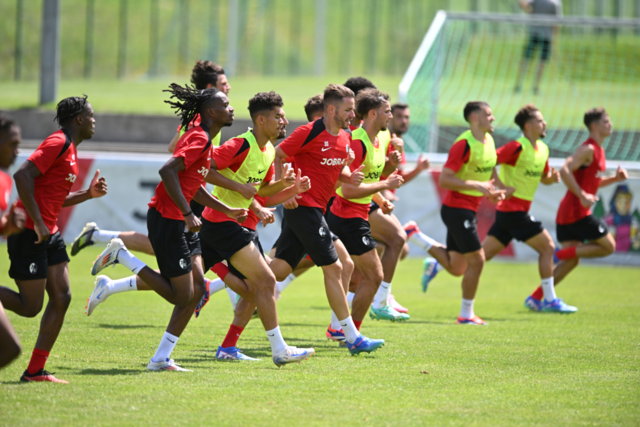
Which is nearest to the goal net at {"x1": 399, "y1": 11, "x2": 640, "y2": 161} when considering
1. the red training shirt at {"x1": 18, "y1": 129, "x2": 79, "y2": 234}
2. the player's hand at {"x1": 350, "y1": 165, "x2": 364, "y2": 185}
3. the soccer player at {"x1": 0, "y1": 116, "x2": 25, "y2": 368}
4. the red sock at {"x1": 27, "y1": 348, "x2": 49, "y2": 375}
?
the player's hand at {"x1": 350, "y1": 165, "x2": 364, "y2": 185}

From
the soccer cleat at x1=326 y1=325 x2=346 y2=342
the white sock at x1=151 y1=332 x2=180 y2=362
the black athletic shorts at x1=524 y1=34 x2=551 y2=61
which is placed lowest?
the soccer cleat at x1=326 y1=325 x2=346 y2=342

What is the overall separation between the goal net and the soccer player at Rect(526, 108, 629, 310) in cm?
508

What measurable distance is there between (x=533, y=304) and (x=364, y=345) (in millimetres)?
4161

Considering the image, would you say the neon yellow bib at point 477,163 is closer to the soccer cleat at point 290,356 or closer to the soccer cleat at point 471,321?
the soccer cleat at point 471,321

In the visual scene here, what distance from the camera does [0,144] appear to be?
15.0 ft

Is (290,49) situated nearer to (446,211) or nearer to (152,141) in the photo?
(152,141)

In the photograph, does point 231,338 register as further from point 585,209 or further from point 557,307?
point 585,209

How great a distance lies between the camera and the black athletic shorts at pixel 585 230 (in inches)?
404

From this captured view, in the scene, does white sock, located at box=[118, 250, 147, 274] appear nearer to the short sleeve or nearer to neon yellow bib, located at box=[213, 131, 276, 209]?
neon yellow bib, located at box=[213, 131, 276, 209]

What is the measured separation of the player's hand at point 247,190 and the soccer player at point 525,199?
180 inches

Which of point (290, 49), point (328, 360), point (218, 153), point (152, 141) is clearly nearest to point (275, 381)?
point (328, 360)

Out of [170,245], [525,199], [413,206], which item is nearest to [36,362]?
[170,245]

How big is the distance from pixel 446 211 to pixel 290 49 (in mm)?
27774

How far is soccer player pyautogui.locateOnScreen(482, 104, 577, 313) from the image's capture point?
9703mm
